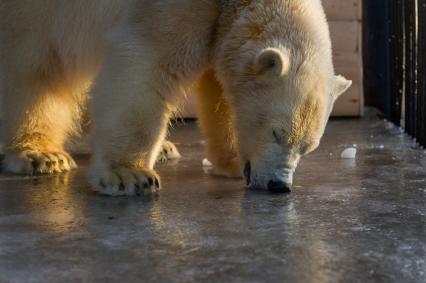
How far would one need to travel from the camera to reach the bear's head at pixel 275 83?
3412mm

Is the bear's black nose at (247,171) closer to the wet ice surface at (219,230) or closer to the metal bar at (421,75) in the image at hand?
the wet ice surface at (219,230)

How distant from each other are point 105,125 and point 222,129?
0.80 m

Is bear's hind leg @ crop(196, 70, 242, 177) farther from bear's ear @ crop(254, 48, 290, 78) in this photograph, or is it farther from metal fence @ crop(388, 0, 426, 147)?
metal fence @ crop(388, 0, 426, 147)

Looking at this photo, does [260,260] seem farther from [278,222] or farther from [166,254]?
[278,222]

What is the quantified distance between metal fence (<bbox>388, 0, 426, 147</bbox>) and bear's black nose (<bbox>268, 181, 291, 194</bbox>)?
6.21 feet

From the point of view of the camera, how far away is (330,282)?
2.20m

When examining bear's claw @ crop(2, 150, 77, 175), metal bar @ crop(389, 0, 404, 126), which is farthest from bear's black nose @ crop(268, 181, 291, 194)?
metal bar @ crop(389, 0, 404, 126)

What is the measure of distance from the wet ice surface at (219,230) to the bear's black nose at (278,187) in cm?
4

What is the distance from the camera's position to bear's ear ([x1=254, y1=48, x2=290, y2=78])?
3.34 m

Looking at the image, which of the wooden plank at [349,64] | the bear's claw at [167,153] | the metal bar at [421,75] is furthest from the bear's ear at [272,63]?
the wooden plank at [349,64]

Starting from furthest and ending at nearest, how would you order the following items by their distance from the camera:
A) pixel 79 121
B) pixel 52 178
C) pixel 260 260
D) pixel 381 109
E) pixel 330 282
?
pixel 381 109
pixel 79 121
pixel 52 178
pixel 260 260
pixel 330 282

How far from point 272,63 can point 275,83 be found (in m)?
0.09

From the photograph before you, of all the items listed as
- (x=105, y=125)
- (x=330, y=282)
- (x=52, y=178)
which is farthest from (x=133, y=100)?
(x=330, y=282)

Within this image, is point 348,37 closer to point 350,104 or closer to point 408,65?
point 350,104
